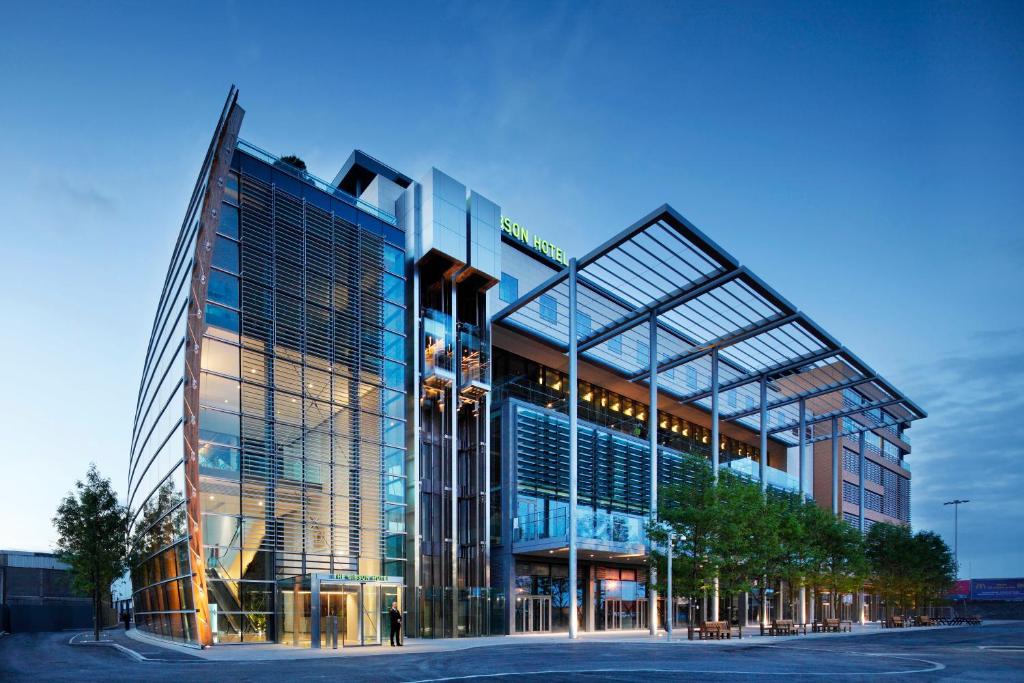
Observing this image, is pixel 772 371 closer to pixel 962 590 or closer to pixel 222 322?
pixel 222 322

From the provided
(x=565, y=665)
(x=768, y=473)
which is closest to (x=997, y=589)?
(x=768, y=473)

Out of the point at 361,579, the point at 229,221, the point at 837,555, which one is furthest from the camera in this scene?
the point at 837,555

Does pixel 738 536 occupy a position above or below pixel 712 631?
above

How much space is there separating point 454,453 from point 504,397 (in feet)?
19.9

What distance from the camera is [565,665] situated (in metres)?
22.1

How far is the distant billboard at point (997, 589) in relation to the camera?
393 ft

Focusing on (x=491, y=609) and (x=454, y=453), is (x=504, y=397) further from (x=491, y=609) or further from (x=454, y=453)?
(x=491, y=609)

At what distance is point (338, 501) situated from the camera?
3550cm

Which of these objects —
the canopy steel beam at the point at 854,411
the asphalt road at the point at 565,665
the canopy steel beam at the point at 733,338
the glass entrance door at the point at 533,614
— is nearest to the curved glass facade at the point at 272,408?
the asphalt road at the point at 565,665

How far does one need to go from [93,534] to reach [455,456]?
21.1 m

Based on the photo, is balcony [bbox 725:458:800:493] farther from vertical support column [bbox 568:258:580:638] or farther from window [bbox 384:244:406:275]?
window [bbox 384:244:406:275]

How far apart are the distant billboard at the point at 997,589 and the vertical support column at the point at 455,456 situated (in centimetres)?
11166

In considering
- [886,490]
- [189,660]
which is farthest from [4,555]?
[886,490]

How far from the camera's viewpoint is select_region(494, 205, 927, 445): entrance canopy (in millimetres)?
41344
